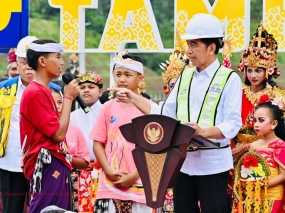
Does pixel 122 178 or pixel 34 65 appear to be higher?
pixel 34 65

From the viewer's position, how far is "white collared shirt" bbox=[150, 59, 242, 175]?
6.30 meters

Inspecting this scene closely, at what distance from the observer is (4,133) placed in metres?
7.82

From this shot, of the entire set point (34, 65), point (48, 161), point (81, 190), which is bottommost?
point (81, 190)

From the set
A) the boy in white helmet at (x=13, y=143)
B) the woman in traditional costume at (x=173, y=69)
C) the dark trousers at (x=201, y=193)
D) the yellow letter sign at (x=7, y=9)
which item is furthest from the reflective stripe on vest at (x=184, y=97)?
the woman in traditional costume at (x=173, y=69)

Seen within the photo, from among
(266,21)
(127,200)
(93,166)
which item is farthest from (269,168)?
(266,21)

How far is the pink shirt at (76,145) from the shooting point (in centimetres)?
798

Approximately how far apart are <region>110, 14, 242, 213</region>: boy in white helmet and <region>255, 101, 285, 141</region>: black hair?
1.58 meters

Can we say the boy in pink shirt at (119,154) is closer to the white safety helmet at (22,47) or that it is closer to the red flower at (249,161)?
the white safety helmet at (22,47)

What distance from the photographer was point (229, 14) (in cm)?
1059

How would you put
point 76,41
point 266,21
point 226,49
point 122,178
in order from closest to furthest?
point 122,178 → point 226,49 → point 266,21 → point 76,41

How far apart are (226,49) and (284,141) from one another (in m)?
1.29

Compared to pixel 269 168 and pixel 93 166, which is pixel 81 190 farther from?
pixel 269 168

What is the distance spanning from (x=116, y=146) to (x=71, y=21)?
4283 mm

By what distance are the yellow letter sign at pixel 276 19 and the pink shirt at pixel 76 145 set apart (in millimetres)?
2844
